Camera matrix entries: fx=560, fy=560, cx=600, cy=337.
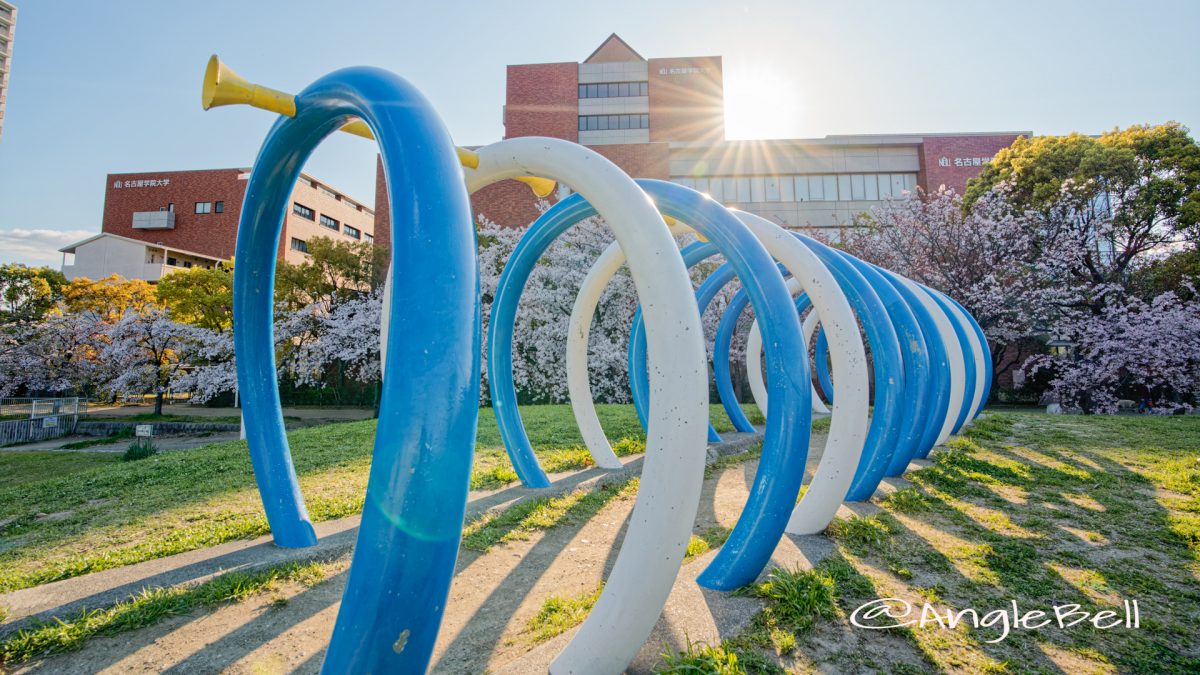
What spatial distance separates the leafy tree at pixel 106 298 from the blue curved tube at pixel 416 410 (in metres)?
32.3

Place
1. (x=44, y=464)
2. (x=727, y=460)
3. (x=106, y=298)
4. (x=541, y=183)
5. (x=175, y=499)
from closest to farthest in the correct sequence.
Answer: (x=541, y=183) < (x=175, y=499) < (x=727, y=460) < (x=44, y=464) < (x=106, y=298)

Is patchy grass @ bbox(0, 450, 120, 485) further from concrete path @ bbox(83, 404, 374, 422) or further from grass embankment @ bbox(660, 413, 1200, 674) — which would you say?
grass embankment @ bbox(660, 413, 1200, 674)

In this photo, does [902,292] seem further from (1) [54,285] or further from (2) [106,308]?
(1) [54,285]

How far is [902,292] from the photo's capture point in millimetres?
6551

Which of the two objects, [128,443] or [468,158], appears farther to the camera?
[128,443]

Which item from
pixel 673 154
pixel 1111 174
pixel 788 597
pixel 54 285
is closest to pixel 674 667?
pixel 788 597

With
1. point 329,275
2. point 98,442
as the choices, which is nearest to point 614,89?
point 329,275

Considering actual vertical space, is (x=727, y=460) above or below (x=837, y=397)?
below

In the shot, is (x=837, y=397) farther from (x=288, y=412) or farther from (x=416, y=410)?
(x=288, y=412)

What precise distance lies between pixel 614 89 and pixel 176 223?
34659 mm

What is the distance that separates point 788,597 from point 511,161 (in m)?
2.96

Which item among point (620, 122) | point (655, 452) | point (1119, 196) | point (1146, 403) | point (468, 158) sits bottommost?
point (1146, 403)

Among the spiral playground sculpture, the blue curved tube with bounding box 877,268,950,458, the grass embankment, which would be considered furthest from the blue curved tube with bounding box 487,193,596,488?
→ the blue curved tube with bounding box 877,268,950,458

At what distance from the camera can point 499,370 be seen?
5910mm
